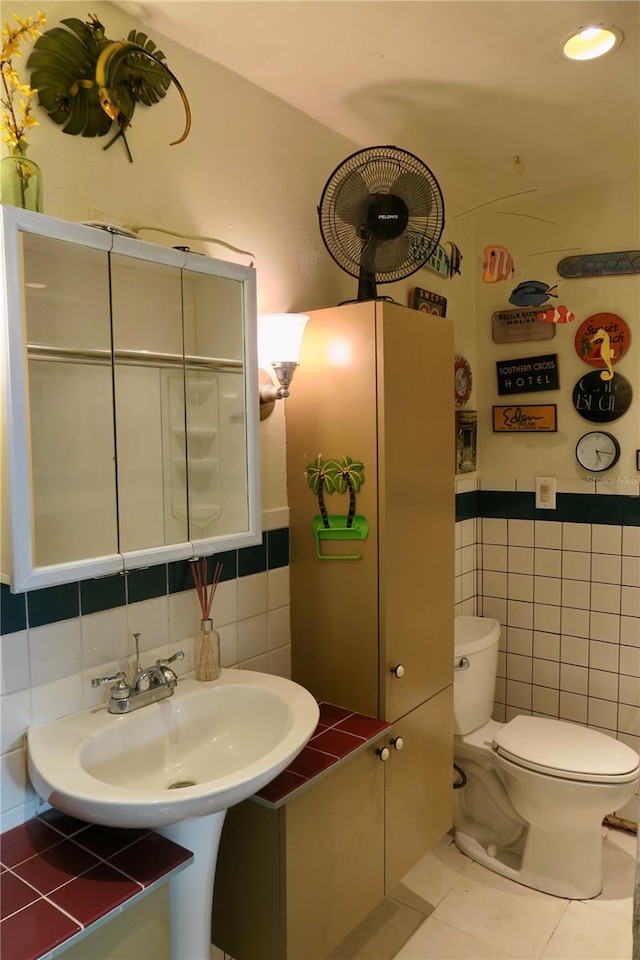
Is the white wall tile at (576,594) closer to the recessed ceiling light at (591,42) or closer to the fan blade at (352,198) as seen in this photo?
the fan blade at (352,198)

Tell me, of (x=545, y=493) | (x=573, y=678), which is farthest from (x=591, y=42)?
(x=573, y=678)

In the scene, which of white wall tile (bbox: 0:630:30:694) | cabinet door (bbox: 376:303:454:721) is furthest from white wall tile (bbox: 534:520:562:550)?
white wall tile (bbox: 0:630:30:694)

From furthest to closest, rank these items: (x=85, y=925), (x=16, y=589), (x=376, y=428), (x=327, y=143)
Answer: (x=327, y=143), (x=376, y=428), (x=16, y=589), (x=85, y=925)

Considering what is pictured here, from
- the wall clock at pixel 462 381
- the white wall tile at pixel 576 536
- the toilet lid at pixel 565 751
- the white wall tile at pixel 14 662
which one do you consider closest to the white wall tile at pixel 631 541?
the white wall tile at pixel 576 536

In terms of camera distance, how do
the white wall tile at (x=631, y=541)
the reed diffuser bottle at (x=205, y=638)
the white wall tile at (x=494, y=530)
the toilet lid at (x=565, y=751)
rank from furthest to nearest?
1. the white wall tile at (x=494, y=530)
2. the white wall tile at (x=631, y=541)
3. the toilet lid at (x=565, y=751)
4. the reed diffuser bottle at (x=205, y=638)

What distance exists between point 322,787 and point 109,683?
0.56 metres

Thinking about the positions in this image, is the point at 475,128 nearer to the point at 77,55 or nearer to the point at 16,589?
the point at 77,55

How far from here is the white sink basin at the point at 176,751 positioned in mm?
1121

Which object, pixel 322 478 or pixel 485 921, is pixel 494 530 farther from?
pixel 485 921

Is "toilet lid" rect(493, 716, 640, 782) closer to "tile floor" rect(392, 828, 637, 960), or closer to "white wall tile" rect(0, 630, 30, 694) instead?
"tile floor" rect(392, 828, 637, 960)

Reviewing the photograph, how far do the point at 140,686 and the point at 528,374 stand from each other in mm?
2059

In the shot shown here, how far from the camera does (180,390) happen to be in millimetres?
1554

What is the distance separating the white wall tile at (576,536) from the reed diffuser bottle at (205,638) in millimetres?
1654

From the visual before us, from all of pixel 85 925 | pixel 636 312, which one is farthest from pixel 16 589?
pixel 636 312
